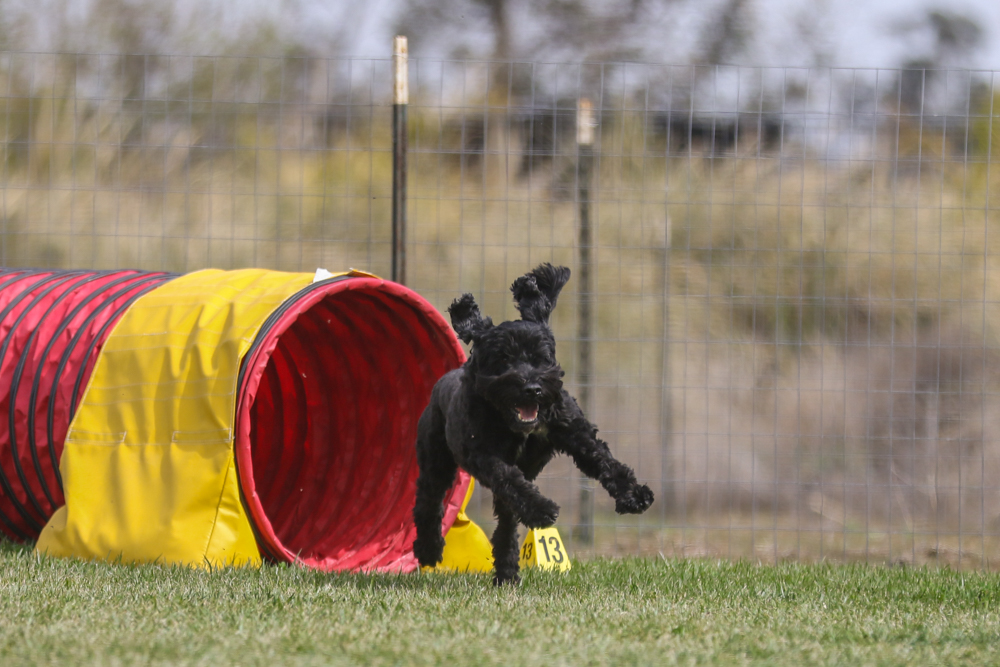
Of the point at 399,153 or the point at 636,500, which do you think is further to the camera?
the point at 399,153

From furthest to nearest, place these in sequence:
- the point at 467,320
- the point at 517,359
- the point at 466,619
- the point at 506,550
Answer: the point at 506,550 → the point at 467,320 → the point at 517,359 → the point at 466,619

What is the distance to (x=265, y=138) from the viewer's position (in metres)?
6.95

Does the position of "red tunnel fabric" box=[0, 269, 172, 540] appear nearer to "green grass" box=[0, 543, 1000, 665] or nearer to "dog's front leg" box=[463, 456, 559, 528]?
"green grass" box=[0, 543, 1000, 665]

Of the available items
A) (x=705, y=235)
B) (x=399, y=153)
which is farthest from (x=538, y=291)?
(x=705, y=235)

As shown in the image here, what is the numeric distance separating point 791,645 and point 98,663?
6.05 ft

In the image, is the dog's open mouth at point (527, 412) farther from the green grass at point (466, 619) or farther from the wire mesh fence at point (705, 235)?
the wire mesh fence at point (705, 235)

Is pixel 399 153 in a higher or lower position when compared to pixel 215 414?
higher

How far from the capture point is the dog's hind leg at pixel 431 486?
4.48 metres

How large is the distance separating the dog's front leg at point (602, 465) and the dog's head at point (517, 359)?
163 millimetres

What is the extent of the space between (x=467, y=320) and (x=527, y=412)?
17.6 inches

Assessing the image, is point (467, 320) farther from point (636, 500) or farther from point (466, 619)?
point (466, 619)

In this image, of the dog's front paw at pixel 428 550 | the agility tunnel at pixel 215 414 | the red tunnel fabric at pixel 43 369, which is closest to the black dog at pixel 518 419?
the dog's front paw at pixel 428 550

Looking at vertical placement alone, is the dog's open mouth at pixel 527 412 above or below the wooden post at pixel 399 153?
below

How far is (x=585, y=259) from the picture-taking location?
6242mm
